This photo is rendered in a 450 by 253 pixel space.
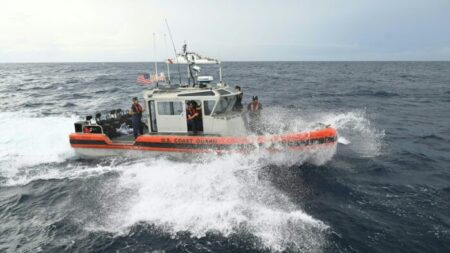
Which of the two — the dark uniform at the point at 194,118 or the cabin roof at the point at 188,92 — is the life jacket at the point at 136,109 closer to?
the cabin roof at the point at 188,92

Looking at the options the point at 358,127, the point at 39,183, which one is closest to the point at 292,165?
the point at 358,127

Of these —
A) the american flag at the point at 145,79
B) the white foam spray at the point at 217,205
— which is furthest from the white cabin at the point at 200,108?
→ the white foam spray at the point at 217,205

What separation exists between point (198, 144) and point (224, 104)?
164cm

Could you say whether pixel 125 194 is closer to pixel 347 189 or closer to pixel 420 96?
pixel 347 189

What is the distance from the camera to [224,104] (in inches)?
441

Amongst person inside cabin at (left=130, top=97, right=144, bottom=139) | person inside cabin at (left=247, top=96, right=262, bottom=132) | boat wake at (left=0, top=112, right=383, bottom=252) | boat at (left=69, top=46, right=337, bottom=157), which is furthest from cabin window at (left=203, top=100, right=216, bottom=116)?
person inside cabin at (left=130, top=97, right=144, bottom=139)

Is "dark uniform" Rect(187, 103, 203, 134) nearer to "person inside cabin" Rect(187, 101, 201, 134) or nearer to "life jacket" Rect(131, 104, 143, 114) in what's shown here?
"person inside cabin" Rect(187, 101, 201, 134)

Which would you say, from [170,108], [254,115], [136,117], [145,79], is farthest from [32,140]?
[254,115]

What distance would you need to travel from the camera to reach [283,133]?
10602 mm

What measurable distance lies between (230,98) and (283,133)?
7.33 ft

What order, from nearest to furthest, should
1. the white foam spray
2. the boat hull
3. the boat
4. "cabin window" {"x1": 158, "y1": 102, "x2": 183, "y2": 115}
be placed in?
the white foam spray → the boat hull → the boat → "cabin window" {"x1": 158, "y1": 102, "x2": 183, "y2": 115}

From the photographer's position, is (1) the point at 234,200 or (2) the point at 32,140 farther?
(2) the point at 32,140

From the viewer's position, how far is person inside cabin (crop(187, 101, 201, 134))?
35.8ft

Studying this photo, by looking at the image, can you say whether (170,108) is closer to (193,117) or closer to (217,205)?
(193,117)
